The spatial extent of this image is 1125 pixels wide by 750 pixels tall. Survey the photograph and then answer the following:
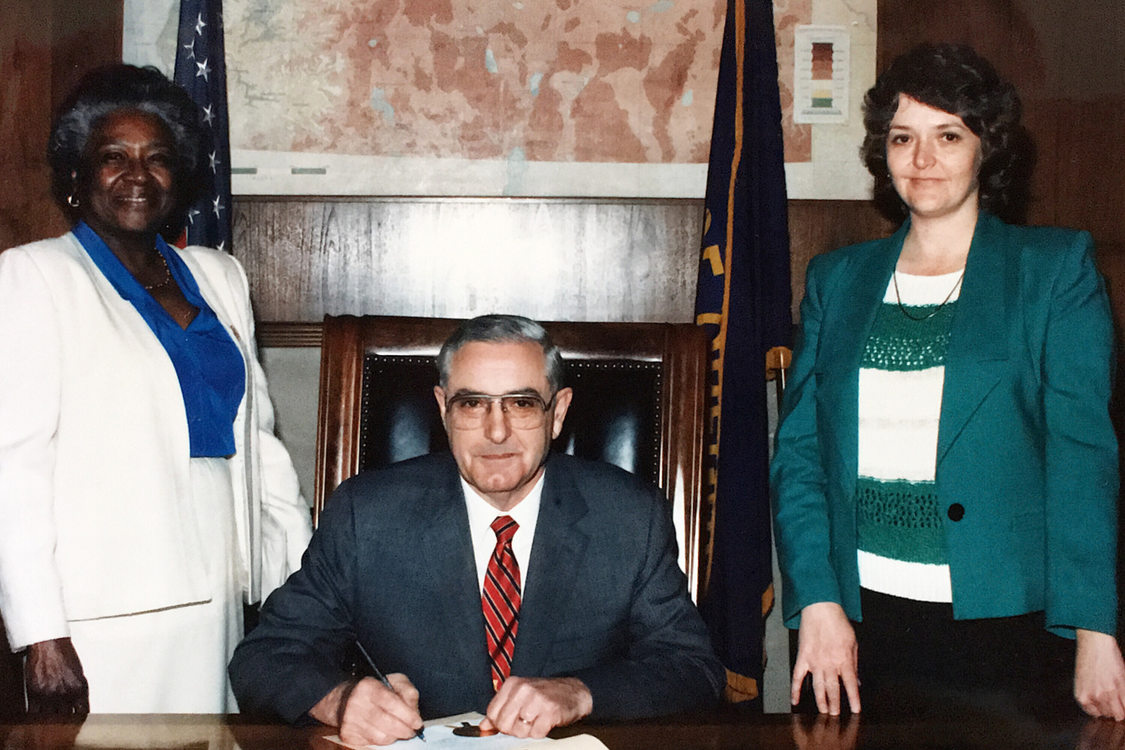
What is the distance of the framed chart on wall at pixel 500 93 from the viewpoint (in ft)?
10.7

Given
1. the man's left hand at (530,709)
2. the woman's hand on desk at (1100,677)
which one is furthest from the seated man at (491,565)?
the woman's hand on desk at (1100,677)

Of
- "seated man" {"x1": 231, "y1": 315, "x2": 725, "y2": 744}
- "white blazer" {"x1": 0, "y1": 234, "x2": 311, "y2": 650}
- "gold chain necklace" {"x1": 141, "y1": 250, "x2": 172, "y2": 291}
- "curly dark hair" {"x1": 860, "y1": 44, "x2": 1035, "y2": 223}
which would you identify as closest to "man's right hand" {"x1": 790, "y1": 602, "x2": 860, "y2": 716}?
"seated man" {"x1": 231, "y1": 315, "x2": 725, "y2": 744}

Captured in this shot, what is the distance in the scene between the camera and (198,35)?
115 inches

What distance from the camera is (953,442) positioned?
5.49ft

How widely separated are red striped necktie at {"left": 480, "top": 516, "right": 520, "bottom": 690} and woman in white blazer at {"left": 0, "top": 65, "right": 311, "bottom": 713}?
60cm

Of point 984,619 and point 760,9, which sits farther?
point 760,9

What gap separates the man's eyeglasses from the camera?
1.82 meters

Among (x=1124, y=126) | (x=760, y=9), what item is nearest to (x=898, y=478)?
(x=1124, y=126)

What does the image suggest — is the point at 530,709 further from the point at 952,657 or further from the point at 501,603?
the point at 952,657

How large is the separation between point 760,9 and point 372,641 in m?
2.05

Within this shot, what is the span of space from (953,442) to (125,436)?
145 cm

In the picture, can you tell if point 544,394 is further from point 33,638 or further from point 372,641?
point 33,638

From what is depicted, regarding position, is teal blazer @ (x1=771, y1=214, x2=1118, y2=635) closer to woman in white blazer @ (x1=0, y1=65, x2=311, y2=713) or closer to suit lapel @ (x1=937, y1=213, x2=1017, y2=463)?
suit lapel @ (x1=937, y1=213, x2=1017, y2=463)

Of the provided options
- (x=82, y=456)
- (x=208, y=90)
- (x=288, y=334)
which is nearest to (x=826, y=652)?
(x=82, y=456)
